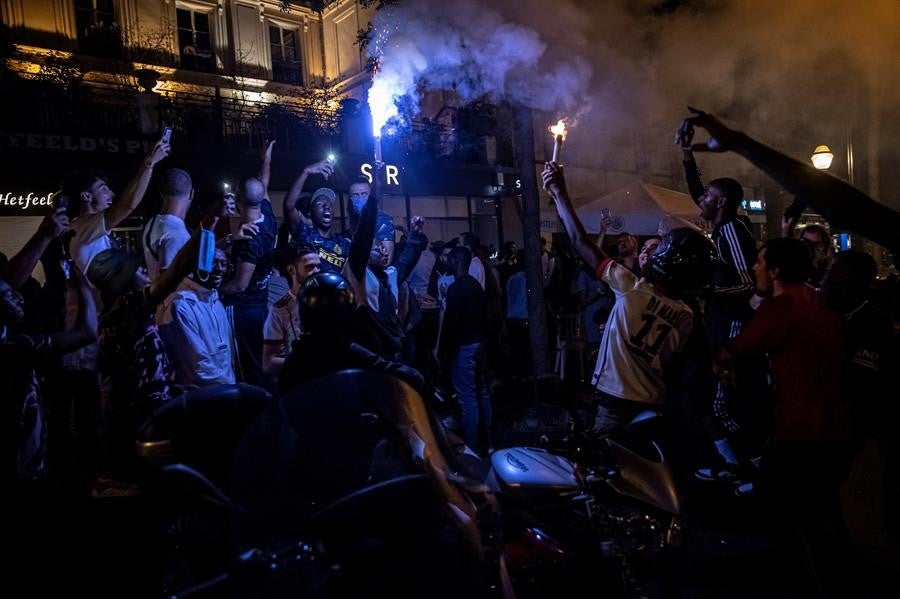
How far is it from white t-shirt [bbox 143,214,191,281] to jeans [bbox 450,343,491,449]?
10.0 ft

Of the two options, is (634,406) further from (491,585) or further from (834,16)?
(834,16)

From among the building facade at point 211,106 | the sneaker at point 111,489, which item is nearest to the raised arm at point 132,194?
the sneaker at point 111,489

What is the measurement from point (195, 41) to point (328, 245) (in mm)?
18642

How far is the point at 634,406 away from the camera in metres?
3.84

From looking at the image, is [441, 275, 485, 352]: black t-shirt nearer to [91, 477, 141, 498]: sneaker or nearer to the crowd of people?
the crowd of people

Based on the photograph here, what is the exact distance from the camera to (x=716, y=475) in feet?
18.7

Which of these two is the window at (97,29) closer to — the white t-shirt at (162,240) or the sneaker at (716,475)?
the white t-shirt at (162,240)

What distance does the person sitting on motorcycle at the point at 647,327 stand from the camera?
3.73 metres

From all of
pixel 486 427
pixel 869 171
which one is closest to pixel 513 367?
pixel 486 427

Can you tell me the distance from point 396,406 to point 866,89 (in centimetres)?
761

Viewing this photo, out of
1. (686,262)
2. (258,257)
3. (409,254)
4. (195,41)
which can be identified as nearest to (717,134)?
(686,262)

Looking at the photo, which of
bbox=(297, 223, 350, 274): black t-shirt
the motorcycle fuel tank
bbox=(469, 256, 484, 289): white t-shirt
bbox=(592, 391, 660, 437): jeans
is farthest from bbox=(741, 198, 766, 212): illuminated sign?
the motorcycle fuel tank

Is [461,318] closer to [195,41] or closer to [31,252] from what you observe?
[31,252]

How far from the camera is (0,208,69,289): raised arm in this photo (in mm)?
3908
